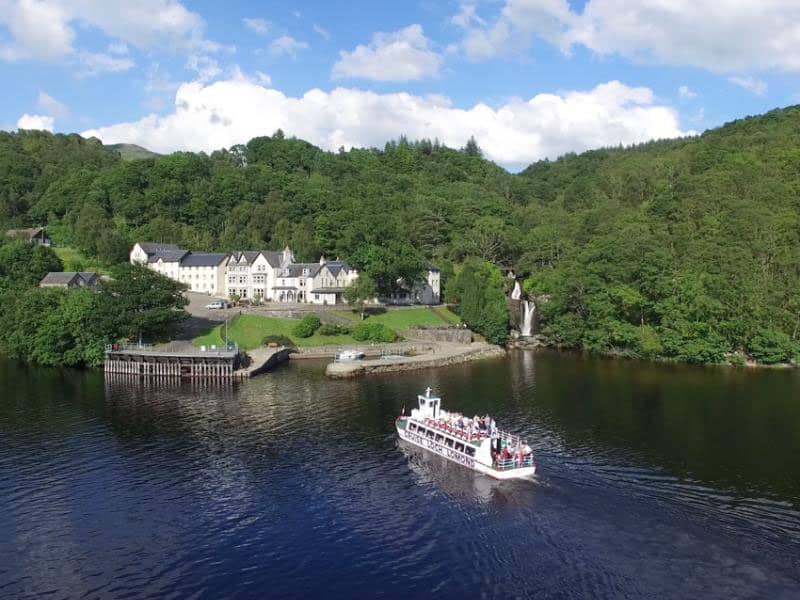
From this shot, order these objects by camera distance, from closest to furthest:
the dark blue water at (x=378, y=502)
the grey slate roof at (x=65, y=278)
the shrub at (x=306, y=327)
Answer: the dark blue water at (x=378, y=502)
the shrub at (x=306, y=327)
the grey slate roof at (x=65, y=278)

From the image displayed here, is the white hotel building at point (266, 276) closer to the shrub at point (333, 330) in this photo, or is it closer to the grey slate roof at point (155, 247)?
the grey slate roof at point (155, 247)

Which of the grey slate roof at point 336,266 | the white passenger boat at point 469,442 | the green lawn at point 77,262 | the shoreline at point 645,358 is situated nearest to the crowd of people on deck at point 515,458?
the white passenger boat at point 469,442

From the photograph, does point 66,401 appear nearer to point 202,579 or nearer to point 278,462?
point 278,462

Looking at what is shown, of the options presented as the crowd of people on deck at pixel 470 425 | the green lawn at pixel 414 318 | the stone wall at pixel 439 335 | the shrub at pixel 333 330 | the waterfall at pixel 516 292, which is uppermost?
the waterfall at pixel 516 292

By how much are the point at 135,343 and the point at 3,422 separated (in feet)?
94.5

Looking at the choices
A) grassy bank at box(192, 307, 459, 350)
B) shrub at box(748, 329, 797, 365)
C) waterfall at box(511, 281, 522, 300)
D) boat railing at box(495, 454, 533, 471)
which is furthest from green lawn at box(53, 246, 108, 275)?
shrub at box(748, 329, 797, 365)

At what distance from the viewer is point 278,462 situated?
4691 centimetres

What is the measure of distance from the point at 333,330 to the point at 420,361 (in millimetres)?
16954

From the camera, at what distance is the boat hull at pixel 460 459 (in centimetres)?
4328

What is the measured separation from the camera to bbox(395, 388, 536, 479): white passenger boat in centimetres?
4331

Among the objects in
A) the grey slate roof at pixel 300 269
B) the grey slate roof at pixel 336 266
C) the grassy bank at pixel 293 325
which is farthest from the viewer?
the grey slate roof at pixel 336 266

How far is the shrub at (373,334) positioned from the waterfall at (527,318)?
90.1 ft

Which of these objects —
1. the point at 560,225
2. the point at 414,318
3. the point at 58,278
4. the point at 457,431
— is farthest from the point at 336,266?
the point at 457,431

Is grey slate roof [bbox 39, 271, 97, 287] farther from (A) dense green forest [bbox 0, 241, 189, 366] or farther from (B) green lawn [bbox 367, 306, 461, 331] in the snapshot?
(B) green lawn [bbox 367, 306, 461, 331]
